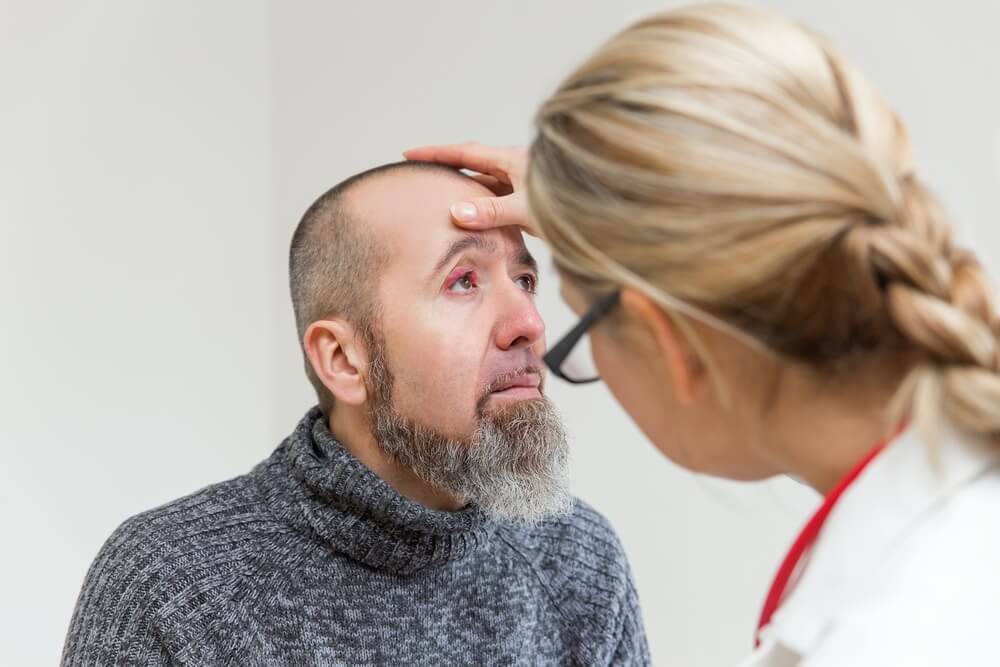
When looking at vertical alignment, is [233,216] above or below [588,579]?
above

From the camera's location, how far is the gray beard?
169 cm

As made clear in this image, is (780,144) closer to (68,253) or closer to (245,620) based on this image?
(245,620)

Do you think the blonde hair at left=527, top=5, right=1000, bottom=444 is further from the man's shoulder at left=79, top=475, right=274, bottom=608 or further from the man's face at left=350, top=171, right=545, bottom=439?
the man's shoulder at left=79, top=475, right=274, bottom=608

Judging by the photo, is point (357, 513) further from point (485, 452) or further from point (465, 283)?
point (465, 283)

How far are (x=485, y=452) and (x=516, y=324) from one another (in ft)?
0.63

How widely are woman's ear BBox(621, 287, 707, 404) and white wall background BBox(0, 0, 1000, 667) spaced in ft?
4.05

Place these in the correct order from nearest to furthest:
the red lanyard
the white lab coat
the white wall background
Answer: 1. the white lab coat
2. the red lanyard
3. the white wall background

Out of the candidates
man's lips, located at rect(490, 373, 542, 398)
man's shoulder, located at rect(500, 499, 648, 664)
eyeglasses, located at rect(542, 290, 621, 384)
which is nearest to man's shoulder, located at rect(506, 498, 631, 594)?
man's shoulder, located at rect(500, 499, 648, 664)

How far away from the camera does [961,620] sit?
837 millimetres

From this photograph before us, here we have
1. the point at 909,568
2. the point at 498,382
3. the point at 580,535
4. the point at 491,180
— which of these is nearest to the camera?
the point at 909,568

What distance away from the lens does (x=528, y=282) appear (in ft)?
5.98

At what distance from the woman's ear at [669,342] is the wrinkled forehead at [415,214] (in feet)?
2.50

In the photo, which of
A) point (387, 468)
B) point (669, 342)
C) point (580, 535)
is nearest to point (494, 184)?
point (387, 468)

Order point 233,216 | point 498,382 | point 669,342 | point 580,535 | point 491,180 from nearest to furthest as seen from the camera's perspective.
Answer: point 669,342 → point 498,382 → point 491,180 → point 580,535 → point 233,216
